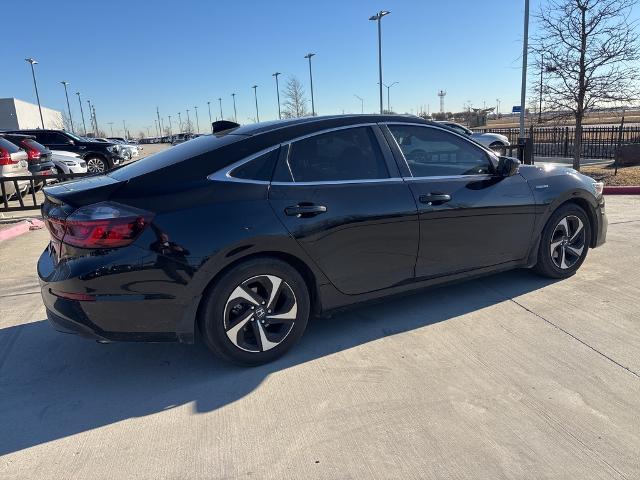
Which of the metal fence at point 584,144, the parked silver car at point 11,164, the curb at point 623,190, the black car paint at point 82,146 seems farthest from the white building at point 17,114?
the curb at point 623,190

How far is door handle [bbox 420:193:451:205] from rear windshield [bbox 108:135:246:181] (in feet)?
4.68

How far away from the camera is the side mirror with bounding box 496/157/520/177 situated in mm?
4238

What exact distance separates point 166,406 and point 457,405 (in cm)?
169

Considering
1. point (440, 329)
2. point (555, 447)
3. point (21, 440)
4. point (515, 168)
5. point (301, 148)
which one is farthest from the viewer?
point (515, 168)

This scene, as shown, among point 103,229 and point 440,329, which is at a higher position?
point 103,229

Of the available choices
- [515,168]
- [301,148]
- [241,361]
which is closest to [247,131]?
[301,148]

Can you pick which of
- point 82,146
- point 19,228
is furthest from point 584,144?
point 19,228

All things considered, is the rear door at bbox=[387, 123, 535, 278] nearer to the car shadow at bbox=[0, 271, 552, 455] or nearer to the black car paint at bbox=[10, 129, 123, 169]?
the car shadow at bbox=[0, 271, 552, 455]

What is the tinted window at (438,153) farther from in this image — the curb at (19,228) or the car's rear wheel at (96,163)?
the car's rear wheel at (96,163)

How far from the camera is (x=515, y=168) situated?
426 centimetres

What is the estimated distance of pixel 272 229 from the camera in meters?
3.20

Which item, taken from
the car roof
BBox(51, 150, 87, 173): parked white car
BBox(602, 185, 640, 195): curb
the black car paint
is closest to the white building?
the black car paint

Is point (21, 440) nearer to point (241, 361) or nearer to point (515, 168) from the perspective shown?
point (241, 361)

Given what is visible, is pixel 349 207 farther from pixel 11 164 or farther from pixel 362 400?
pixel 11 164
